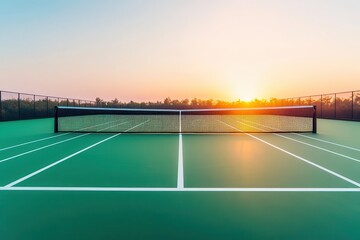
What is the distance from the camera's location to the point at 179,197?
3982 millimetres

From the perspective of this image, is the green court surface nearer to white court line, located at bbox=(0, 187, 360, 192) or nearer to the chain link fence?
white court line, located at bbox=(0, 187, 360, 192)

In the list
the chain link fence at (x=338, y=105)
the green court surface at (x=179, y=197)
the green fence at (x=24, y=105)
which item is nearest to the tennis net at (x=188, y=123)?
the chain link fence at (x=338, y=105)

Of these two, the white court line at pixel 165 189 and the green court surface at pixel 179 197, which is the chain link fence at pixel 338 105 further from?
the white court line at pixel 165 189

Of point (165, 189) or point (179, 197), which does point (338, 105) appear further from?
point (179, 197)

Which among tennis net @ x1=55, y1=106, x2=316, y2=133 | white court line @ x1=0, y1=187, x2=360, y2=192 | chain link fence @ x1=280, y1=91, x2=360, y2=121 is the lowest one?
white court line @ x1=0, y1=187, x2=360, y2=192

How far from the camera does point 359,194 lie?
4137mm

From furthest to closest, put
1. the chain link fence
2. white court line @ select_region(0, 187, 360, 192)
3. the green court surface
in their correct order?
the chain link fence → white court line @ select_region(0, 187, 360, 192) → the green court surface

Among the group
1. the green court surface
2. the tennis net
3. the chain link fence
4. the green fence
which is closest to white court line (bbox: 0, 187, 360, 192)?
the green court surface

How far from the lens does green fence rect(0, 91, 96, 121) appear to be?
21906 mm

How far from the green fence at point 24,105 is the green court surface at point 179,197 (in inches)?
689

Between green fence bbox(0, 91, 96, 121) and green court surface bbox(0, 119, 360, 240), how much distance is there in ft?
57.4

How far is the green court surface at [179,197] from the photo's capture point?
9.52ft

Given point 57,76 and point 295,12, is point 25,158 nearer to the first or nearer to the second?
point 295,12

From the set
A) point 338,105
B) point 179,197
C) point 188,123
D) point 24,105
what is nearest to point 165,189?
point 179,197
